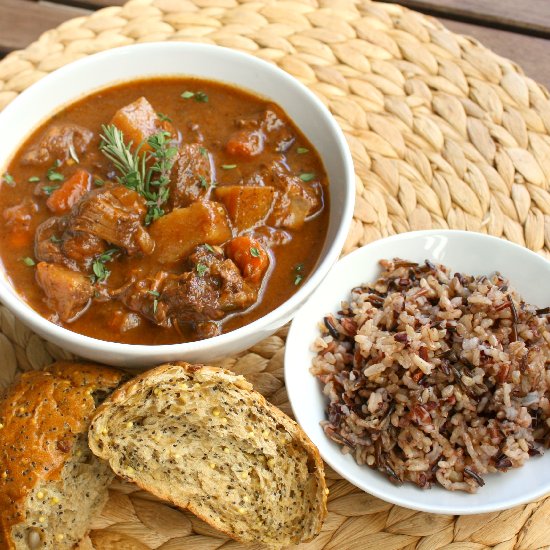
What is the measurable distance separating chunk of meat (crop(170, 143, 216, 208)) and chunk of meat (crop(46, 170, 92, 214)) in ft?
1.64

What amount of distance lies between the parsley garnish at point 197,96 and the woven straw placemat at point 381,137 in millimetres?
847

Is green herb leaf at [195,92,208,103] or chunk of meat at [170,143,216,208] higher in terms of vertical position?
green herb leaf at [195,92,208,103]

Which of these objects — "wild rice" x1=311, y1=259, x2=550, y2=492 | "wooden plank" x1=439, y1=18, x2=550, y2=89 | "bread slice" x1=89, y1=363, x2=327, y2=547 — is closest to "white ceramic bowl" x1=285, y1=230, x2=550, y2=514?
"wild rice" x1=311, y1=259, x2=550, y2=492

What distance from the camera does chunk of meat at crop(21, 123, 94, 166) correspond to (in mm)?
4348

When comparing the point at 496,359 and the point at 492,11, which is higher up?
the point at 492,11

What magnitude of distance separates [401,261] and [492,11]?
275 centimetres

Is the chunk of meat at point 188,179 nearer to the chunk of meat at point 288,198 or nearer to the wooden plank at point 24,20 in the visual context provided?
the chunk of meat at point 288,198

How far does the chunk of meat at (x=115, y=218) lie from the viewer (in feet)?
12.9

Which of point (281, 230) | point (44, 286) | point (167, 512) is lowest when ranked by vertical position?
point (167, 512)

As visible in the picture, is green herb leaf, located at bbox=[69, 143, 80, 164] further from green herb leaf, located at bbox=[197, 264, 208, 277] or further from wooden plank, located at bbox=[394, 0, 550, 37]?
wooden plank, located at bbox=[394, 0, 550, 37]

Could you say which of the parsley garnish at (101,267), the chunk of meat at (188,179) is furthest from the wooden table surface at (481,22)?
the parsley garnish at (101,267)

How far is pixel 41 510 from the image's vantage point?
3.81m

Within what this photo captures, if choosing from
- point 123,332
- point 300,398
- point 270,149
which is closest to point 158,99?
point 270,149

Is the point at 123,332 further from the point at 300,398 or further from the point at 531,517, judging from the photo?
the point at 531,517
